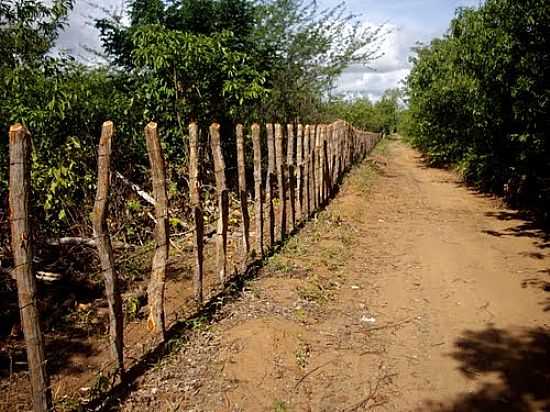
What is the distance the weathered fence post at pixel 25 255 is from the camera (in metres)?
2.54

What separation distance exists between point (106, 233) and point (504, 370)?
3.21 metres

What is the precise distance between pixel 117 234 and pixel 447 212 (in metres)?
6.83

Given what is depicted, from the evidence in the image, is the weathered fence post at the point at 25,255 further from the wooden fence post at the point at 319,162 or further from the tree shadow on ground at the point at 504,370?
the wooden fence post at the point at 319,162

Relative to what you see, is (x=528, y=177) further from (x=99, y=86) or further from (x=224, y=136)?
(x=99, y=86)

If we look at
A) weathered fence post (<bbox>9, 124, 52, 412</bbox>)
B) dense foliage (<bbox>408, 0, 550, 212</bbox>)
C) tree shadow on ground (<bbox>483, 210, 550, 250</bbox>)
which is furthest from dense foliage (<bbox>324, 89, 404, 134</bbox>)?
weathered fence post (<bbox>9, 124, 52, 412</bbox>)

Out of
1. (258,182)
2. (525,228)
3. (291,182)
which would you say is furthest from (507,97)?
(258,182)

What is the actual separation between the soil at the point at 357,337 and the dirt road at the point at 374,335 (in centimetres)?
1

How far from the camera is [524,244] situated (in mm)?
7348

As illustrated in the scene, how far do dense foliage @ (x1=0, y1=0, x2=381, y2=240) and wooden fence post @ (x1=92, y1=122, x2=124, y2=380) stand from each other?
286cm

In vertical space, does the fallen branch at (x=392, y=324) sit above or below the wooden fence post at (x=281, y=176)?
below

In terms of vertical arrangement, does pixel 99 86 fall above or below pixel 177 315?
above

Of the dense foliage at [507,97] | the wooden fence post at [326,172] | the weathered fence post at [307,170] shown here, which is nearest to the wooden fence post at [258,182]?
the weathered fence post at [307,170]

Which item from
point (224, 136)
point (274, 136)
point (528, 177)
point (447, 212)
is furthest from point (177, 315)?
point (528, 177)

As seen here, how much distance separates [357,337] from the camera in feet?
14.0
